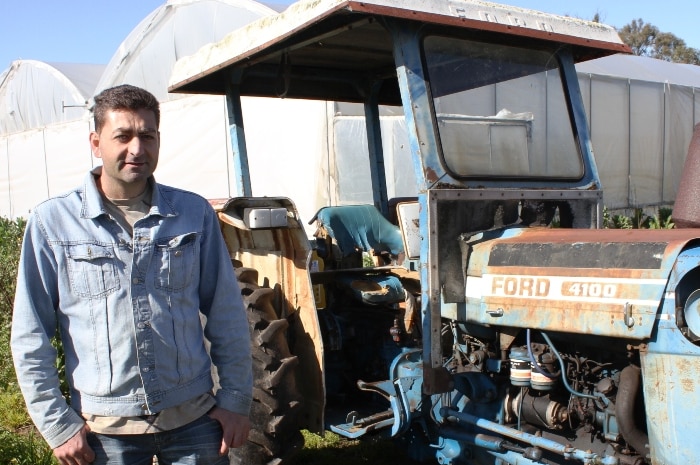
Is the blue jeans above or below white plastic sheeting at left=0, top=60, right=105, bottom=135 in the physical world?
below

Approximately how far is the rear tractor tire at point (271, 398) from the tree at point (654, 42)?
3871cm

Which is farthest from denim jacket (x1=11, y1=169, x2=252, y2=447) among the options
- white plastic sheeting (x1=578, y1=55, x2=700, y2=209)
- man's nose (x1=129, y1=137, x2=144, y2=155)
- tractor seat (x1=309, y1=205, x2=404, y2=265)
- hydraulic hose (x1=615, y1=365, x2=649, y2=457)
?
white plastic sheeting (x1=578, y1=55, x2=700, y2=209)

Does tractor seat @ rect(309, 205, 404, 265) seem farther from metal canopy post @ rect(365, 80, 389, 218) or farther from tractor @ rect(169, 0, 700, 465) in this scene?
metal canopy post @ rect(365, 80, 389, 218)

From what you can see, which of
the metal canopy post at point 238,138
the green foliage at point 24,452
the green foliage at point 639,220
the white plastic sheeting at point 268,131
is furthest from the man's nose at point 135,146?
the green foliage at point 639,220

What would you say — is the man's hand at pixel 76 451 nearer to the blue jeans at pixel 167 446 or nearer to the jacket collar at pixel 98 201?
the blue jeans at pixel 167 446

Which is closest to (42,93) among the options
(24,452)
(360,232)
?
(24,452)

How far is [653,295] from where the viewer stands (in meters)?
2.67

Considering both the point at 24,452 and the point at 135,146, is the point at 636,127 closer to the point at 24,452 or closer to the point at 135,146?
the point at 24,452

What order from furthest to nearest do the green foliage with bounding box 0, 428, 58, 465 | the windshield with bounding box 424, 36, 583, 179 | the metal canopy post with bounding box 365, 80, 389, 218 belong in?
1. the metal canopy post with bounding box 365, 80, 389, 218
2. the green foliage with bounding box 0, 428, 58, 465
3. the windshield with bounding box 424, 36, 583, 179

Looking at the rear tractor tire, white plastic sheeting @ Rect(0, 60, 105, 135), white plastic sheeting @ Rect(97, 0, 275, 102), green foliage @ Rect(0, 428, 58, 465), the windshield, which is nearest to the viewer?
the windshield

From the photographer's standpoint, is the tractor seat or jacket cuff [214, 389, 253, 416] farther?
the tractor seat

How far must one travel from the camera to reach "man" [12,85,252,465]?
2.18 m

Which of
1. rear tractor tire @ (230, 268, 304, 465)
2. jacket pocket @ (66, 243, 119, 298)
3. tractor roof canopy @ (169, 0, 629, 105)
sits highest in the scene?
tractor roof canopy @ (169, 0, 629, 105)

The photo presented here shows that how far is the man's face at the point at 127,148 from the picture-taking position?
225 centimetres
